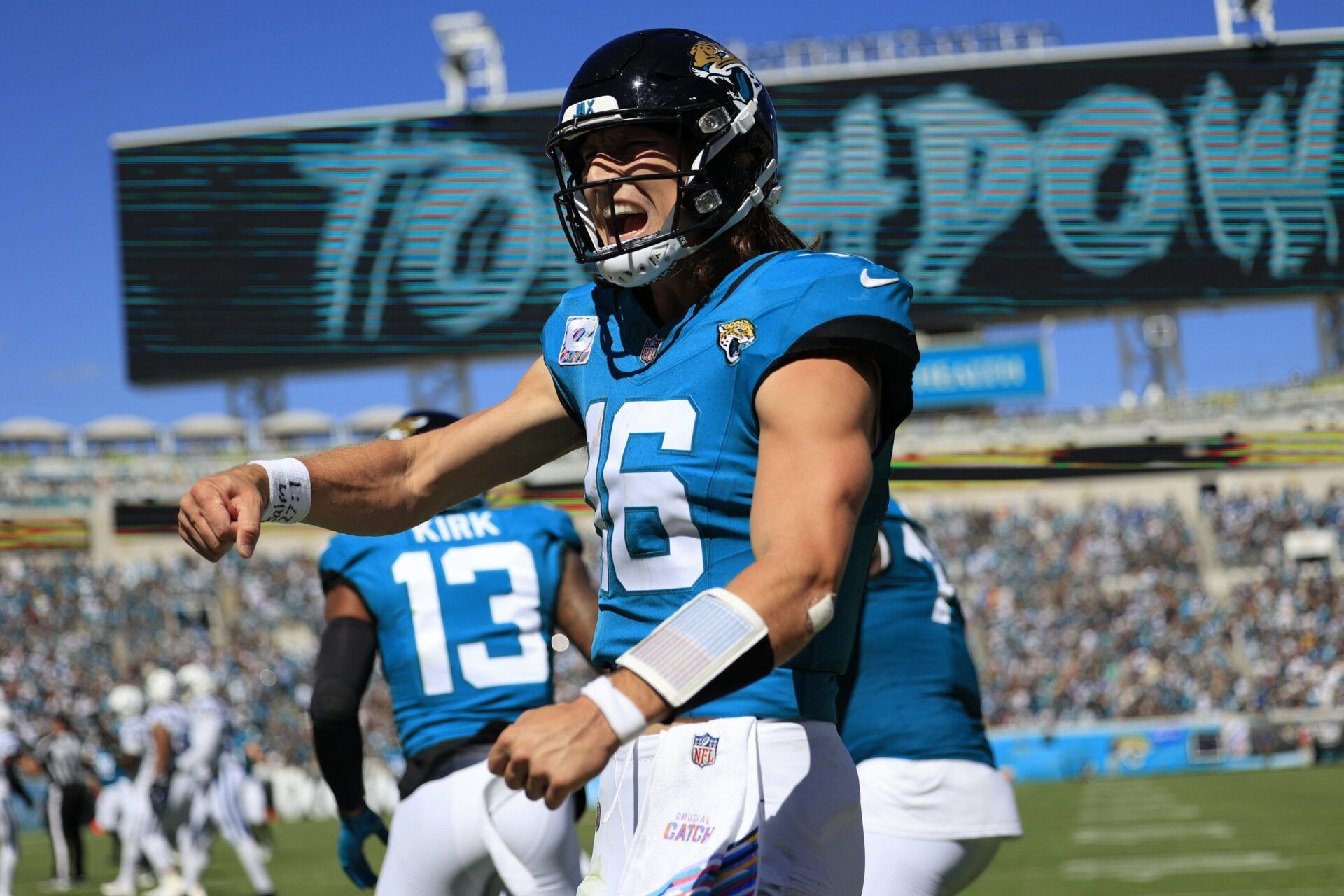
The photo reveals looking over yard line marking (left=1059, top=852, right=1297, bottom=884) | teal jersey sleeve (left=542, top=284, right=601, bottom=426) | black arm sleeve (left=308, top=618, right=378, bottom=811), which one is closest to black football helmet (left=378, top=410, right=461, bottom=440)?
black arm sleeve (left=308, top=618, right=378, bottom=811)

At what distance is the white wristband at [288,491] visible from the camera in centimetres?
238

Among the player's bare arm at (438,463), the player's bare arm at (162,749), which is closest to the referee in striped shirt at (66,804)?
the player's bare arm at (162,749)

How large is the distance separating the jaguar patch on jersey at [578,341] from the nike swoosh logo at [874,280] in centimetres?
50

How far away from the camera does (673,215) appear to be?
91.4 inches

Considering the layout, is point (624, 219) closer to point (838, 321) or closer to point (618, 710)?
point (838, 321)

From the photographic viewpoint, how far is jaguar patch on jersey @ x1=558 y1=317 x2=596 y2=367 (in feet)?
8.11

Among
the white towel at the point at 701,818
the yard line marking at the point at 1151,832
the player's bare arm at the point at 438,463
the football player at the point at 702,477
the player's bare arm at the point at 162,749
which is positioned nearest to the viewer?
the football player at the point at 702,477

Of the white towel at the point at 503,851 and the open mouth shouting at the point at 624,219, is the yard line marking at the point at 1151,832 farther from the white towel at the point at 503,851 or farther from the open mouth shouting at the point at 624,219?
the open mouth shouting at the point at 624,219

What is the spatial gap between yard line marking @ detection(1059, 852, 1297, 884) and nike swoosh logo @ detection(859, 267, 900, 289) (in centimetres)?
720

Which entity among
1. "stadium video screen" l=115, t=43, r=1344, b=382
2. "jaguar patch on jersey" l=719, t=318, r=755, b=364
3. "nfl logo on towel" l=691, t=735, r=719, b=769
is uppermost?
"stadium video screen" l=115, t=43, r=1344, b=382

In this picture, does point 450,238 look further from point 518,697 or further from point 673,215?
point 673,215

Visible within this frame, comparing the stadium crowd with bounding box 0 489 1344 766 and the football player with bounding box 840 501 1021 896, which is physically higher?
the football player with bounding box 840 501 1021 896

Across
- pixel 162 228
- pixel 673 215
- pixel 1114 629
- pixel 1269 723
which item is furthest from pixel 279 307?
pixel 673 215

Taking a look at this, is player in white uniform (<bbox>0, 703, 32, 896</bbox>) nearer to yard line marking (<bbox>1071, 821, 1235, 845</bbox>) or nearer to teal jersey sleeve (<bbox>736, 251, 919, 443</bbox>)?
yard line marking (<bbox>1071, 821, 1235, 845</bbox>)
